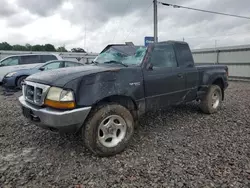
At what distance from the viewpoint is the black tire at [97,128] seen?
2.97m

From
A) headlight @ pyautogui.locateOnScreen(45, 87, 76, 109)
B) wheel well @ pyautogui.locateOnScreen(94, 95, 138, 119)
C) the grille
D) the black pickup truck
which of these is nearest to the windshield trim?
the black pickup truck

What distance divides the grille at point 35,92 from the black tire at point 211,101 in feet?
12.7

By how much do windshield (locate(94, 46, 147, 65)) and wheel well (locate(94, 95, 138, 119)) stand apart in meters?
0.71

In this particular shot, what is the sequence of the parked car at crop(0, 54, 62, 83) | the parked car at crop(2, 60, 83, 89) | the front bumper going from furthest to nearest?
1. the parked car at crop(0, 54, 62, 83)
2. the parked car at crop(2, 60, 83, 89)
3. the front bumper

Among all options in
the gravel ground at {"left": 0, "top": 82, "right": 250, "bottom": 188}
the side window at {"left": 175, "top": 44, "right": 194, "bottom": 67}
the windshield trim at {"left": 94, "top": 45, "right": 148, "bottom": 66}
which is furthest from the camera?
the side window at {"left": 175, "top": 44, "right": 194, "bottom": 67}

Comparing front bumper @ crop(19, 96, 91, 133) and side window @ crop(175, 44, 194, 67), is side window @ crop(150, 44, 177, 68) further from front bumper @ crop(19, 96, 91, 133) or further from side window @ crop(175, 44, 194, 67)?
front bumper @ crop(19, 96, 91, 133)

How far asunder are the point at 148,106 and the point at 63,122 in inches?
62.7

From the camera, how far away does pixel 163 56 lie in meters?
4.16

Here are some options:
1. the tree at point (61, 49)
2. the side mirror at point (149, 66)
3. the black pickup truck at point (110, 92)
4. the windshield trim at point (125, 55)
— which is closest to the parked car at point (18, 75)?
the windshield trim at point (125, 55)

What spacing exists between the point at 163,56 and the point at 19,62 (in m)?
9.33

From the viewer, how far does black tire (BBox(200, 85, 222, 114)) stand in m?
5.20

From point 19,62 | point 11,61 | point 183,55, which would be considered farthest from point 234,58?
point 11,61

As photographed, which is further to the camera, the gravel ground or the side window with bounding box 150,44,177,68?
the side window with bounding box 150,44,177,68

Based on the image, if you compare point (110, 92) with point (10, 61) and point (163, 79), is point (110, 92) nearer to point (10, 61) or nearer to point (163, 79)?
point (163, 79)
